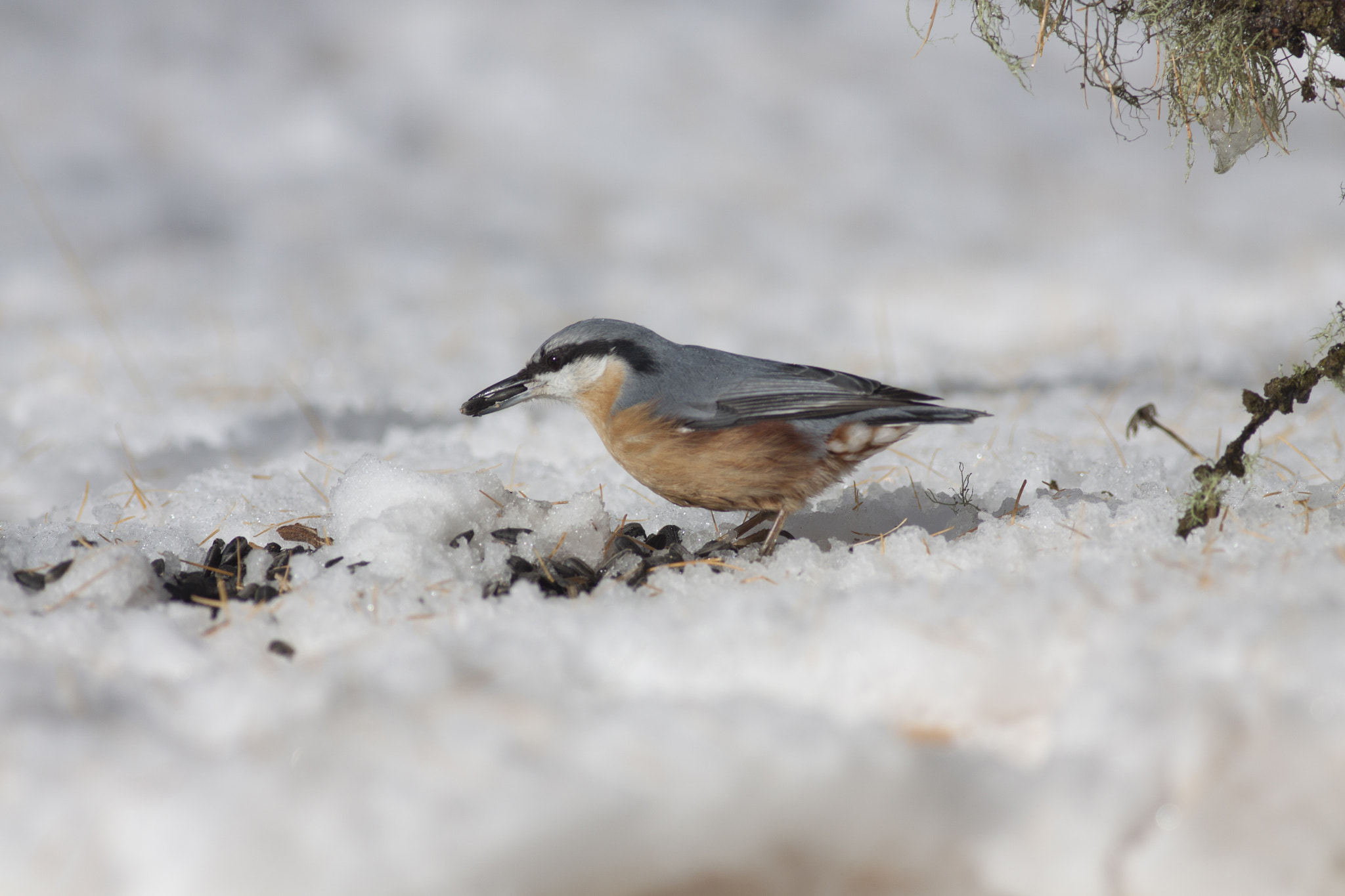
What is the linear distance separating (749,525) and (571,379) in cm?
72

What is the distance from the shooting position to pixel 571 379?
2852 mm

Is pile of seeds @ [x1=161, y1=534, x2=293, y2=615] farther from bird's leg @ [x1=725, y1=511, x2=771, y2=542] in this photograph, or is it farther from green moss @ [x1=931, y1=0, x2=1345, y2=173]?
green moss @ [x1=931, y1=0, x2=1345, y2=173]

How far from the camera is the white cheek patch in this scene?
282cm

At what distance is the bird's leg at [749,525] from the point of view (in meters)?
2.94

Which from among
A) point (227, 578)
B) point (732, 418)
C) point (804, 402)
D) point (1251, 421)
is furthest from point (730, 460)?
point (227, 578)

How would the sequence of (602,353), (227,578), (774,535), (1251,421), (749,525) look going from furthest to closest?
(749,525)
(602,353)
(774,535)
(227,578)
(1251,421)

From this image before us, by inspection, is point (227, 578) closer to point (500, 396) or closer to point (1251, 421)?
point (500, 396)

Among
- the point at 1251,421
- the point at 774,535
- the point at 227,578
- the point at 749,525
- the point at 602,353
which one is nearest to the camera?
the point at 1251,421

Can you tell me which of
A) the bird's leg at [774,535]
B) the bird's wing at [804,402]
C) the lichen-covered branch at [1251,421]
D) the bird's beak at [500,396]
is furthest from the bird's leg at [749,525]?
the lichen-covered branch at [1251,421]

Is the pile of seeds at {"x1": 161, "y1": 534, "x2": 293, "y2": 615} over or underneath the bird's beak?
underneath

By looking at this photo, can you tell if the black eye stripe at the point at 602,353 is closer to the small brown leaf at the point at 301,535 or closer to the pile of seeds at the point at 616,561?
Result: the pile of seeds at the point at 616,561

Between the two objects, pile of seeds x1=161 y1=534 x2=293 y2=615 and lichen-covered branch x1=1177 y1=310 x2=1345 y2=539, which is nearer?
lichen-covered branch x1=1177 y1=310 x2=1345 y2=539

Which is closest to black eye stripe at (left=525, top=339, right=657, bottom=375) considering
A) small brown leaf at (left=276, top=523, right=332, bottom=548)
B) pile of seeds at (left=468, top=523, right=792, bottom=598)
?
pile of seeds at (left=468, top=523, right=792, bottom=598)

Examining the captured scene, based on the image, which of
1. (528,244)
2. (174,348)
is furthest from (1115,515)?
(528,244)
